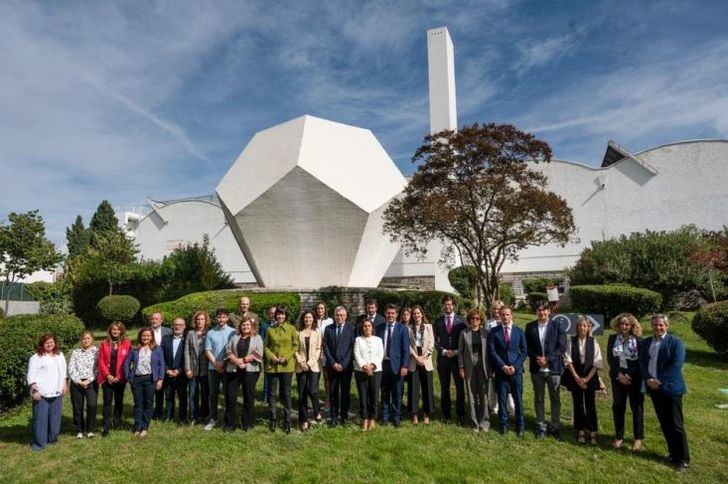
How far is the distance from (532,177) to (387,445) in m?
8.65

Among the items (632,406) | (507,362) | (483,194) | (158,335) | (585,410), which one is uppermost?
(483,194)

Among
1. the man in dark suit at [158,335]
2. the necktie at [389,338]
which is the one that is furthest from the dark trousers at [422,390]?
the man in dark suit at [158,335]

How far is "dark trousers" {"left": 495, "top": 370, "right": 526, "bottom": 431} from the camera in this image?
5.12 metres

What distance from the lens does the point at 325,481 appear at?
13.3ft

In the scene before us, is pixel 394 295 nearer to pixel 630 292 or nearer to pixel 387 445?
pixel 630 292

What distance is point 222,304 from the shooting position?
1188 cm

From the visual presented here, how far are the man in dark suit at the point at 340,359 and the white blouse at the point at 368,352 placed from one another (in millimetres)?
133

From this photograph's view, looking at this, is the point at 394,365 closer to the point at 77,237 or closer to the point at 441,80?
the point at 441,80

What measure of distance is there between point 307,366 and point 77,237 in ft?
121

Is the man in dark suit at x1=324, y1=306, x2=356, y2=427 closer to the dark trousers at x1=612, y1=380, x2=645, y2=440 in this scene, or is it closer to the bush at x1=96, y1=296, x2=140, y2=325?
the dark trousers at x1=612, y1=380, x2=645, y2=440

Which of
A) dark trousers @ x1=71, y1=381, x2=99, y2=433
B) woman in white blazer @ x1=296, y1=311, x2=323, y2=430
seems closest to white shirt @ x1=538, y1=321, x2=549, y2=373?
woman in white blazer @ x1=296, y1=311, x2=323, y2=430

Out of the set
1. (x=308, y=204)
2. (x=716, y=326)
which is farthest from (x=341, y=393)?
(x=716, y=326)

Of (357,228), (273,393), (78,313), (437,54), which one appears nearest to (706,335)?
(357,228)

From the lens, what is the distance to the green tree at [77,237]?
35.2m
